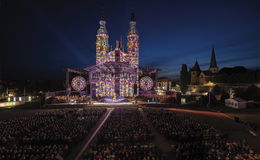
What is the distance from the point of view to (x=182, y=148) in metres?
9.96

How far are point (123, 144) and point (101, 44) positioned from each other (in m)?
33.3

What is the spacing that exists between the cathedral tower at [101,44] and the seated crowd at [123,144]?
2778 cm

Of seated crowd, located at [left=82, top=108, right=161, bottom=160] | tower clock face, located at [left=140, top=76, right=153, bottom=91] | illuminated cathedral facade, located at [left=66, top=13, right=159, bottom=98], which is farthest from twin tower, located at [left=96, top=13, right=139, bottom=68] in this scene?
seated crowd, located at [left=82, top=108, right=161, bottom=160]

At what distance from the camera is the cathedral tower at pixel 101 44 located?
40.7 metres

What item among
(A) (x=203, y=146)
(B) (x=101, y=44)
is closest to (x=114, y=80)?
(B) (x=101, y=44)

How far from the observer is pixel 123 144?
11.4 metres

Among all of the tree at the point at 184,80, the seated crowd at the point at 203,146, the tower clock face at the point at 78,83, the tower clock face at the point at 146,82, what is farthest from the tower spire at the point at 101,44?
the seated crowd at the point at 203,146

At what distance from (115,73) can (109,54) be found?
6.17m

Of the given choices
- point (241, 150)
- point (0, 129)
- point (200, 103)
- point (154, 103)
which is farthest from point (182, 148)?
point (200, 103)

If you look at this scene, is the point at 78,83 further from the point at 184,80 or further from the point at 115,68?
the point at 184,80

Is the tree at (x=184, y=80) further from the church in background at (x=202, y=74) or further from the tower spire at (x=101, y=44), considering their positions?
the tower spire at (x=101, y=44)

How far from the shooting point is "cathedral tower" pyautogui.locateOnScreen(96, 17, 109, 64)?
40.7m

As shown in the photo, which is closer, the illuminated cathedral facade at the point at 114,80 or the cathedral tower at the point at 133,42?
the illuminated cathedral facade at the point at 114,80

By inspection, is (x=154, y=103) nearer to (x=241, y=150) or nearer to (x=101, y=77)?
(x=101, y=77)
